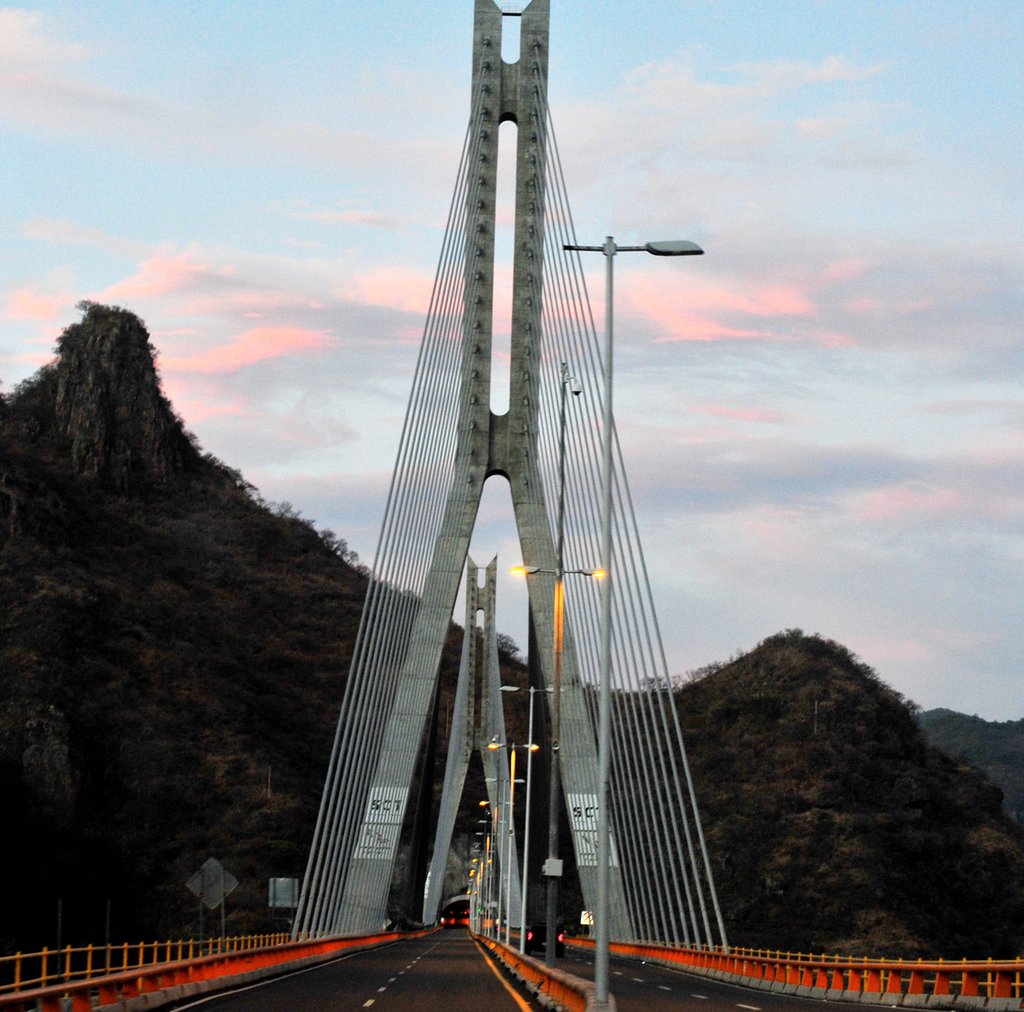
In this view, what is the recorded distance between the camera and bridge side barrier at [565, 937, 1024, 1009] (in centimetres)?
2847

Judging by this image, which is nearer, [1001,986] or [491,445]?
[1001,986]

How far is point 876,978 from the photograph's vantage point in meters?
36.1

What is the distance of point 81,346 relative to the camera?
157250 millimetres

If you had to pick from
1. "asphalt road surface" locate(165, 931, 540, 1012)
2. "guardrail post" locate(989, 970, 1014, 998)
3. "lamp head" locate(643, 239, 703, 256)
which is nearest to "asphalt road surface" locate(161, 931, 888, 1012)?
"asphalt road surface" locate(165, 931, 540, 1012)

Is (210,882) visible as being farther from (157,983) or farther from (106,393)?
(106,393)

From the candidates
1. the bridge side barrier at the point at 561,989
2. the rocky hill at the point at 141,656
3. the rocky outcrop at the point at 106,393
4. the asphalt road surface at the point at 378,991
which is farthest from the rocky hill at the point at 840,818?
the bridge side barrier at the point at 561,989

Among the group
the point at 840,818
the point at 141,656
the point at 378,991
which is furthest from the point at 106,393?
the point at 378,991

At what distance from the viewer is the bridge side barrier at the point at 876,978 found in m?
28.5

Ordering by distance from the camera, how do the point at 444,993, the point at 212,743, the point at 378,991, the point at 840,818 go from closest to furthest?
the point at 444,993 < the point at 378,991 < the point at 840,818 < the point at 212,743

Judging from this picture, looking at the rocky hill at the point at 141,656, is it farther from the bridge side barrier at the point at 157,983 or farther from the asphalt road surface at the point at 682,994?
the asphalt road surface at the point at 682,994

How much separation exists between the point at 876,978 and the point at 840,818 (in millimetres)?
80986

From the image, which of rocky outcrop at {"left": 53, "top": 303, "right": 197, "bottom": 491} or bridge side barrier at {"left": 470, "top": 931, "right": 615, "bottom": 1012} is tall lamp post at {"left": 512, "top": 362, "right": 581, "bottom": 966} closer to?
bridge side barrier at {"left": 470, "top": 931, "right": 615, "bottom": 1012}

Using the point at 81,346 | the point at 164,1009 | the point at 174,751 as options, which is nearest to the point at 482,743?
the point at 174,751

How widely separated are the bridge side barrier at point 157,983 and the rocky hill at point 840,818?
198ft
